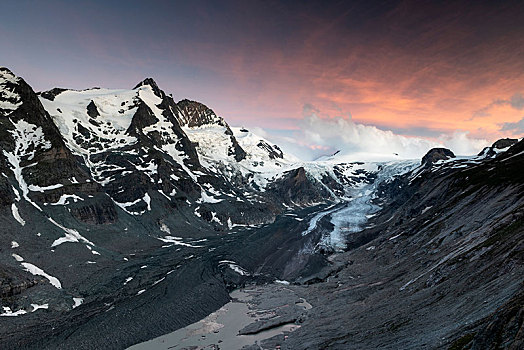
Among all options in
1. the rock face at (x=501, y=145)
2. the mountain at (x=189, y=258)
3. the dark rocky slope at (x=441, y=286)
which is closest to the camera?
the dark rocky slope at (x=441, y=286)

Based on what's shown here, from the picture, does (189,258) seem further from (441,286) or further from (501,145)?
(501,145)

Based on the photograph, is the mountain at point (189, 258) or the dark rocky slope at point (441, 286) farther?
the mountain at point (189, 258)

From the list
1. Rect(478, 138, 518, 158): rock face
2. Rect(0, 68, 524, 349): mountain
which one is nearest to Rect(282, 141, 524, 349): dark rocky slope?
Rect(0, 68, 524, 349): mountain

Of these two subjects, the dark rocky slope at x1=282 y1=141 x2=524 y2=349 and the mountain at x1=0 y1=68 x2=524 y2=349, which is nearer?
the dark rocky slope at x1=282 y1=141 x2=524 y2=349

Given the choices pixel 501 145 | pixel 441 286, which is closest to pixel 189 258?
pixel 441 286

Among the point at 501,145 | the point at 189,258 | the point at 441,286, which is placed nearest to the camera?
the point at 441,286

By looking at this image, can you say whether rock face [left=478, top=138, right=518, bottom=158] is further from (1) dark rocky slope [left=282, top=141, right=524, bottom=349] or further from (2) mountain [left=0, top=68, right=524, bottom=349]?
(1) dark rocky slope [left=282, top=141, right=524, bottom=349]

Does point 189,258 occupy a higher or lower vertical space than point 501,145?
lower

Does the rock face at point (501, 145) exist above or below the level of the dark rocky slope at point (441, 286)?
above

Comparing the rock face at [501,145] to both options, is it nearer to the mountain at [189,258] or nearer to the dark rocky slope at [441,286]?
the mountain at [189,258]

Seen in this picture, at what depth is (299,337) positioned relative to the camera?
5116cm

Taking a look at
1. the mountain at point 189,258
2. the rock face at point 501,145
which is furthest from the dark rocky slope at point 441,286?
the rock face at point 501,145

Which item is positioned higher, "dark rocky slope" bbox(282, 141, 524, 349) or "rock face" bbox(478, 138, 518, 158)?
"rock face" bbox(478, 138, 518, 158)

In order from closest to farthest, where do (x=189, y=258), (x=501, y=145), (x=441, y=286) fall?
(x=441, y=286) → (x=189, y=258) → (x=501, y=145)
